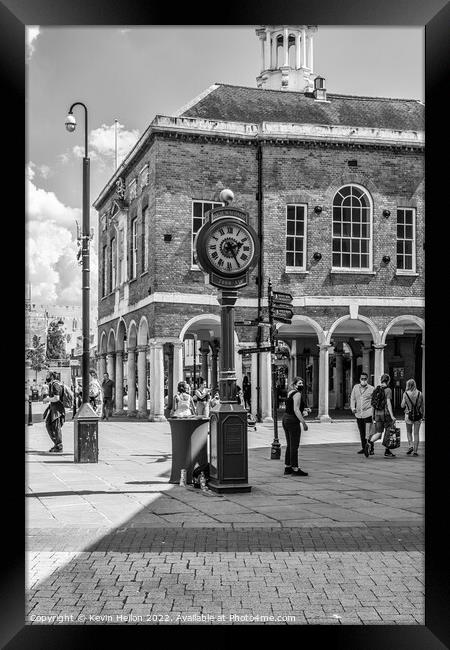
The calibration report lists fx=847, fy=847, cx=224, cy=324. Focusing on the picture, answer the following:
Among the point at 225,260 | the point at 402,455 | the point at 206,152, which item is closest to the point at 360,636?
the point at 225,260

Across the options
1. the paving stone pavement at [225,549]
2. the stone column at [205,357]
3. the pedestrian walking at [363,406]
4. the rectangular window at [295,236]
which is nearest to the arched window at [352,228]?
the rectangular window at [295,236]

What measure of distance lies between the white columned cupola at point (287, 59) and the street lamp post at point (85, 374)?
93.0ft

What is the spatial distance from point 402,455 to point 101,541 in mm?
9915

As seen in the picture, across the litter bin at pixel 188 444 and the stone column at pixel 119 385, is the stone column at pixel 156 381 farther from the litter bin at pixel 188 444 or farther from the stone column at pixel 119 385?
the litter bin at pixel 188 444

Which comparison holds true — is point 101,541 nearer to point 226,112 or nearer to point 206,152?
point 206,152

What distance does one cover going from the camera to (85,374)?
15789mm

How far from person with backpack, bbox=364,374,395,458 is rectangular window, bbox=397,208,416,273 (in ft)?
46.5

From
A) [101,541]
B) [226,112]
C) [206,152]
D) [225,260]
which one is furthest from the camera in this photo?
[226,112]

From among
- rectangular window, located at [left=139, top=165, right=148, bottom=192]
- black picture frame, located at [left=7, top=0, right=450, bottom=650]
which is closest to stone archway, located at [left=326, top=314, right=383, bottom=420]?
rectangular window, located at [left=139, top=165, right=148, bottom=192]

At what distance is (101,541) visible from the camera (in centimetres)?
777

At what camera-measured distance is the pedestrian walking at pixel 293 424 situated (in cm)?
1247

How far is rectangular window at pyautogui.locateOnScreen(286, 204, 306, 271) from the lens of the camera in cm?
2884

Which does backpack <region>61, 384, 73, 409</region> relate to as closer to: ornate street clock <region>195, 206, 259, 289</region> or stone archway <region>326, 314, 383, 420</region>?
ornate street clock <region>195, 206, 259, 289</region>
